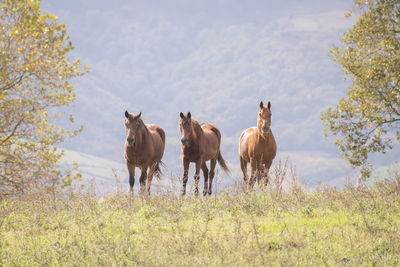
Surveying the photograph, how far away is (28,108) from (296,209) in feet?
28.5

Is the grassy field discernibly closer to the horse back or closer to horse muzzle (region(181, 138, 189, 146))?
horse muzzle (region(181, 138, 189, 146))

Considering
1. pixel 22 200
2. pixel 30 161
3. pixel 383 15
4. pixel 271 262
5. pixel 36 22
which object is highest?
pixel 383 15

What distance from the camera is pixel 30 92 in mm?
15195

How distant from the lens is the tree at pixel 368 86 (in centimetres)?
2036

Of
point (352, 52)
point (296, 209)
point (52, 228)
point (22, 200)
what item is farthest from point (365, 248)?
point (352, 52)

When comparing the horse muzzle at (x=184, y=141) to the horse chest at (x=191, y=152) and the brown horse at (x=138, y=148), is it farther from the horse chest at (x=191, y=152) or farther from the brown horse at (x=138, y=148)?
the brown horse at (x=138, y=148)

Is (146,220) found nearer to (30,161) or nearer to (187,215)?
(187,215)

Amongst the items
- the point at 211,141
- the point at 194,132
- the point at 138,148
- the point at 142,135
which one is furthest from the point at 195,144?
the point at 211,141

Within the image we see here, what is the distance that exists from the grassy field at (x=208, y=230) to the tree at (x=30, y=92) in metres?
0.89

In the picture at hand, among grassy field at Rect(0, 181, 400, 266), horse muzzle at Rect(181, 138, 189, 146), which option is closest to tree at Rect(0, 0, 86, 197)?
grassy field at Rect(0, 181, 400, 266)

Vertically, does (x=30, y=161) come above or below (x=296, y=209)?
above

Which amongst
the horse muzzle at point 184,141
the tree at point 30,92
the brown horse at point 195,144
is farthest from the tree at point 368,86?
the tree at point 30,92

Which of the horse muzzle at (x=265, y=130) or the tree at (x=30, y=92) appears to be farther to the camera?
the horse muzzle at (x=265, y=130)

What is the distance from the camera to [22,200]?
14320mm
